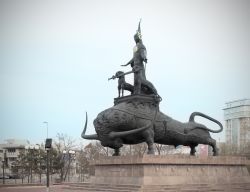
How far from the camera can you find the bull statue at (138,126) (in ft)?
63.7

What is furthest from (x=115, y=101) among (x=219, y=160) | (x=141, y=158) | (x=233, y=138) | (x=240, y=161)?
(x=233, y=138)

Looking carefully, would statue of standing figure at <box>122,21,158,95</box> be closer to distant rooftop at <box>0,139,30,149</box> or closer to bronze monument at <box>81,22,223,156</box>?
bronze monument at <box>81,22,223,156</box>

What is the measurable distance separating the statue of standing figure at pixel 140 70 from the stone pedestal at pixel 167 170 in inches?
132

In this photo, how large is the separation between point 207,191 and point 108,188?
413cm

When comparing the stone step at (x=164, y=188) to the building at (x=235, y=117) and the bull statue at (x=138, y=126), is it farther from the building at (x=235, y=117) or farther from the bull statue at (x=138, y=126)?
the building at (x=235, y=117)

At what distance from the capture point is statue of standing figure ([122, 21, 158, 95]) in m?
20.7

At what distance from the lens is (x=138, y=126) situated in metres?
19.7

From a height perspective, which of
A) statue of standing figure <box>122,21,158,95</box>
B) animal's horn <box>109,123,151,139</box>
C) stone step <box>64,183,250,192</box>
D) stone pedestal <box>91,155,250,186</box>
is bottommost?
stone step <box>64,183,250,192</box>

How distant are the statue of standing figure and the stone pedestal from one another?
132 inches

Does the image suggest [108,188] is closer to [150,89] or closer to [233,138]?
[150,89]

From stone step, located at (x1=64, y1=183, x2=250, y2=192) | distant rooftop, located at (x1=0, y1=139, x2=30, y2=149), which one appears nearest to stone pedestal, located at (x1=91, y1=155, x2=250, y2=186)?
stone step, located at (x1=64, y1=183, x2=250, y2=192)

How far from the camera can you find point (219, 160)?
2159 cm

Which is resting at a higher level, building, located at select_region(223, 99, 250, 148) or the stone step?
building, located at select_region(223, 99, 250, 148)

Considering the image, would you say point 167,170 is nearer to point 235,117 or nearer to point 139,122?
point 139,122
